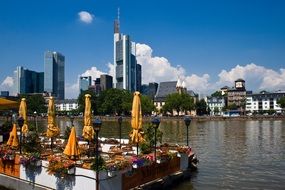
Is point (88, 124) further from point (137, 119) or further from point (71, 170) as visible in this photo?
point (71, 170)

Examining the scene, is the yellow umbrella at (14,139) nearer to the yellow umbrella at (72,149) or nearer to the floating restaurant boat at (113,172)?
the floating restaurant boat at (113,172)

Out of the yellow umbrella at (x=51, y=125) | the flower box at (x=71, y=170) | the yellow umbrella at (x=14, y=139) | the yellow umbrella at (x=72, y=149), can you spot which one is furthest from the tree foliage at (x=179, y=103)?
the flower box at (x=71, y=170)

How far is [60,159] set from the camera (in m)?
18.8

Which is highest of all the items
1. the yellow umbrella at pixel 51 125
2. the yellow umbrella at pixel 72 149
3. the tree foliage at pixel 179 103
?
the tree foliage at pixel 179 103

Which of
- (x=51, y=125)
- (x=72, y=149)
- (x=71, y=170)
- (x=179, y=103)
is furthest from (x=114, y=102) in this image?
(x=71, y=170)

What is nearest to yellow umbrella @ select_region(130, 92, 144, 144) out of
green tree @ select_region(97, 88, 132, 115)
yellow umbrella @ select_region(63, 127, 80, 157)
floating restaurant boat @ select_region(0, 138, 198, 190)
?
floating restaurant boat @ select_region(0, 138, 198, 190)

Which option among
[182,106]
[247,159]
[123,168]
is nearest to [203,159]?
[247,159]

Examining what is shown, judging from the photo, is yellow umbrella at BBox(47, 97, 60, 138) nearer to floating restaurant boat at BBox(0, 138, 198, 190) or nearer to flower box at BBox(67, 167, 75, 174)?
floating restaurant boat at BBox(0, 138, 198, 190)

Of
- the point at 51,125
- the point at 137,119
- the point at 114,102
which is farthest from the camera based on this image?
the point at 114,102

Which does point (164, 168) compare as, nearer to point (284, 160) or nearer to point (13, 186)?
point (13, 186)

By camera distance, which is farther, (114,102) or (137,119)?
(114,102)

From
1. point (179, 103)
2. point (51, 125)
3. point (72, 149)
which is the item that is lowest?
point (72, 149)

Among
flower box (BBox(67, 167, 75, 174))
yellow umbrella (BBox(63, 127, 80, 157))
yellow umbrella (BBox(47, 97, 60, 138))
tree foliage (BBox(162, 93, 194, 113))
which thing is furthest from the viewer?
tree foliage (BBox(162, 93, 194, 113))

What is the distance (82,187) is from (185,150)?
32.1 feet
